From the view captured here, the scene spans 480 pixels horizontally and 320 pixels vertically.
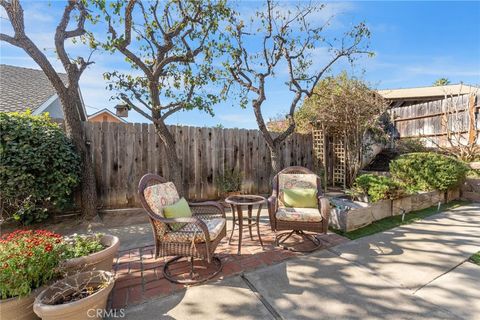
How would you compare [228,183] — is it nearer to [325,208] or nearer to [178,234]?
[325,208]

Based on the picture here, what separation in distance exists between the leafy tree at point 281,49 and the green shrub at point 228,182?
114 centimetres

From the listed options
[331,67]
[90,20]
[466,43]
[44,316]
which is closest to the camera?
[44,316]

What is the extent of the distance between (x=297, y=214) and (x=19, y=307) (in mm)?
2783

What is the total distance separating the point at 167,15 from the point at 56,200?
12.5ft

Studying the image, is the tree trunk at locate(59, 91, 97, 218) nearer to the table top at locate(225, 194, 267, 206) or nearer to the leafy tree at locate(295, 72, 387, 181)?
the table top at locate(225, 194, 267, 206)

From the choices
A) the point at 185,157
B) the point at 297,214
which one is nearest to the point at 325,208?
the point at 297,214

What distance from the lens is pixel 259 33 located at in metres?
4.98

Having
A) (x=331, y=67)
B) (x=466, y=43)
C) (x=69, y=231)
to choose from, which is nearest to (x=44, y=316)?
(x=69, y=231)

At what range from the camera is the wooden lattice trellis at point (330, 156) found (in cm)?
716

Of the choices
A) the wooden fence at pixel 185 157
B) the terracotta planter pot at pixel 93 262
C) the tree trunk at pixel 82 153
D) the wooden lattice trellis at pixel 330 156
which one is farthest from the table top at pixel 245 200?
the wooden lattice trellis at pixel 330 156

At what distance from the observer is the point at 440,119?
8383mm

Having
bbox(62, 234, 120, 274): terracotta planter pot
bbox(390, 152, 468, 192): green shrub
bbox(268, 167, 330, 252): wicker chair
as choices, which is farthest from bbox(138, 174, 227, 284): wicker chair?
bbox(390, 152, 468, 192): green shrub

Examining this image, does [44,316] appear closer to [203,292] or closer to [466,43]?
[203,292]

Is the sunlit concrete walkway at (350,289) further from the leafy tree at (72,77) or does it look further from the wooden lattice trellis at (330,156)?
the wooden lattice trellis at (330,156)
